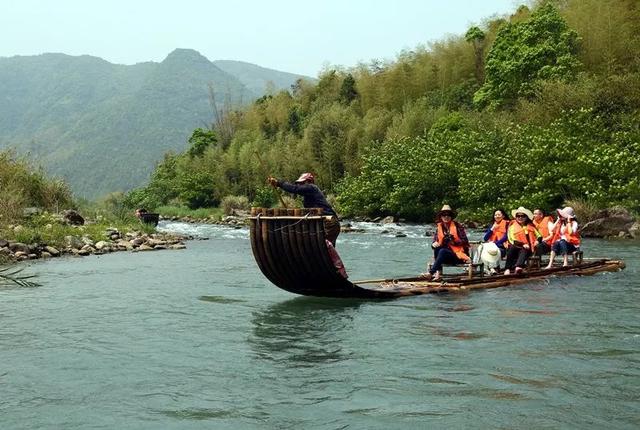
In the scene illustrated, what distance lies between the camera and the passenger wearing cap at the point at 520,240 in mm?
12398

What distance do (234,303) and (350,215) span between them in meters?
27.6

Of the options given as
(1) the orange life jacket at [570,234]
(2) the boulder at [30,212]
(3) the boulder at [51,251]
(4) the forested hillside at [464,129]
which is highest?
(4) the forested hillside at [464,129]

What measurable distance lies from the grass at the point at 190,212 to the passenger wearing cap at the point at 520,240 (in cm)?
3239

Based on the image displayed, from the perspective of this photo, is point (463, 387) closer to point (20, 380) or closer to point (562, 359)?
point (562, 359)

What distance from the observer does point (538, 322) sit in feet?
28.6

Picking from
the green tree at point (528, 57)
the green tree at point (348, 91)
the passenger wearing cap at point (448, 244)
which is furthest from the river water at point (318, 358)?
the green tree at point (348, 91)

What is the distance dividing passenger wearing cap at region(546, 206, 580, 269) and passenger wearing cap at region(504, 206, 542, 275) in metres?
1.37

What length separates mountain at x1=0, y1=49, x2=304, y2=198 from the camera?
398ft

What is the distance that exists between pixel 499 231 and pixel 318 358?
268 inches

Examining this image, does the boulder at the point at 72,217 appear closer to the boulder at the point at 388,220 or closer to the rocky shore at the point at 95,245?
the rocky shore at the point at 95,245

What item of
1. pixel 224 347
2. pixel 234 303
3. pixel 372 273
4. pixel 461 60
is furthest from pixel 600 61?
pixel 224 347

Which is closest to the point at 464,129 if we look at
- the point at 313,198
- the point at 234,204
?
the point at 234,204

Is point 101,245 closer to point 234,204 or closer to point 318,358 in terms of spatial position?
point 318,358

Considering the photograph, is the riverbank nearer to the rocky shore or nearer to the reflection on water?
the rocky shore
